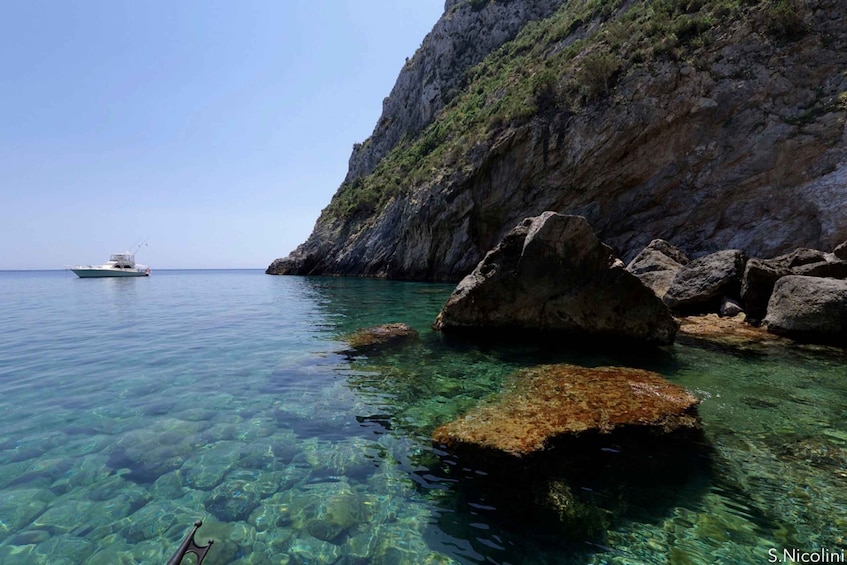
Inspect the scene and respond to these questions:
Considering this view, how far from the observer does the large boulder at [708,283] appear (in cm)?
1541

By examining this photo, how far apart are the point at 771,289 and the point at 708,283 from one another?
2.00 metres

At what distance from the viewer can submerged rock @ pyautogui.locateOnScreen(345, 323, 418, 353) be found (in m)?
12.3

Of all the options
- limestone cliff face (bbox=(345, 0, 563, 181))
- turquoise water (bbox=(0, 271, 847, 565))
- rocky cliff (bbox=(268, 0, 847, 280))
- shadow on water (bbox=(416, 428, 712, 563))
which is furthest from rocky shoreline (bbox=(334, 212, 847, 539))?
limestone cliff face (bbox=(345, 0, 563, 181))

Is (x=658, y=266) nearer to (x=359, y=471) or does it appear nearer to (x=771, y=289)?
Result: (x=771, y=289)

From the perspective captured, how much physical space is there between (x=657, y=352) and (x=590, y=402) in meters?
5.73

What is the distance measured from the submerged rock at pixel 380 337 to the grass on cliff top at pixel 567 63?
90.1 feet

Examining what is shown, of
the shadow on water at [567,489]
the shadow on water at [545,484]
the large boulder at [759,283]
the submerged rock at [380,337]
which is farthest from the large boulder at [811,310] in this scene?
the submerged rock at [380,337]

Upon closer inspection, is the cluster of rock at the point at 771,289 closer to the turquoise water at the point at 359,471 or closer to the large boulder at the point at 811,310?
the large boulder at the point at 811,310

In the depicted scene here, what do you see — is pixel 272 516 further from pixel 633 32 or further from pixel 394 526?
pixel 633 32

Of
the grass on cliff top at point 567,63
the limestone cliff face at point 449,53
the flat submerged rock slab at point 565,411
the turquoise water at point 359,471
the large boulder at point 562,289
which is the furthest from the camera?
the limestone cliff face at point 449,53

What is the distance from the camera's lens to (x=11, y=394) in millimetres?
8320

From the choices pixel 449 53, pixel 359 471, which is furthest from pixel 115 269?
pixel 359 471

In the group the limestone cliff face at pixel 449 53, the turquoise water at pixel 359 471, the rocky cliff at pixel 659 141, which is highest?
the limestone cliff face at pixel 449 53

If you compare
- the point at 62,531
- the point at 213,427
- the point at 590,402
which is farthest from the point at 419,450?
the point at 62,531
